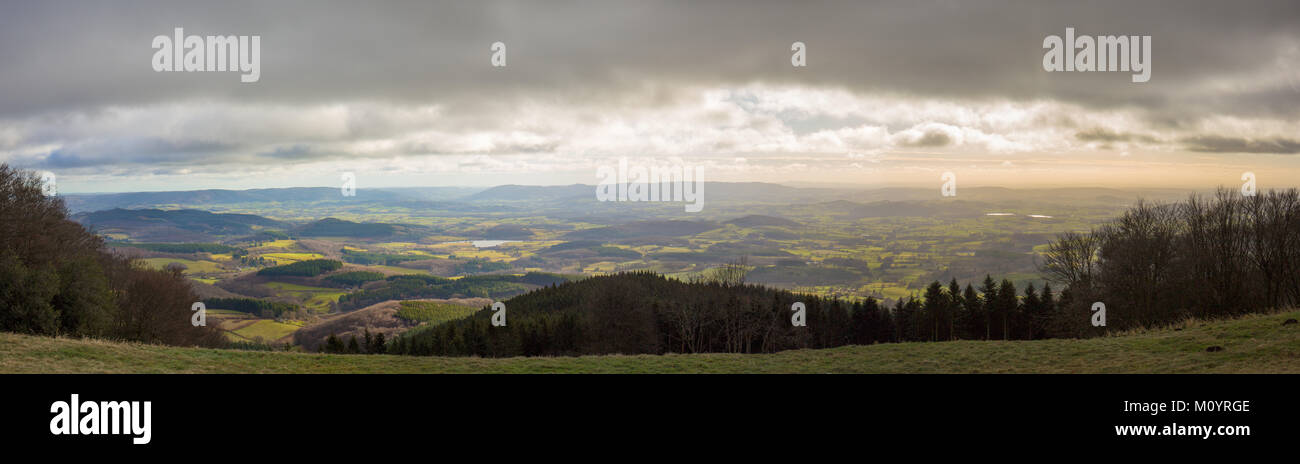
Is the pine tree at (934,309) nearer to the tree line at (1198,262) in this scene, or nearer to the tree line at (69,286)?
the tree line at (1198,262)

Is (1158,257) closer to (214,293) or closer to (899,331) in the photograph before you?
(899,331)

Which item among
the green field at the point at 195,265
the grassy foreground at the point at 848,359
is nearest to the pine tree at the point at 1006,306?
the grassy foreground at the point at 848,359

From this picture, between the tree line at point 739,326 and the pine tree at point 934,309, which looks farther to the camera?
the pine tree at point 934,309

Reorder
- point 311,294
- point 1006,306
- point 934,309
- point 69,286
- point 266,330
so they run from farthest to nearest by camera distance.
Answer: point 311,294
point 266,330
point 934,309
point 1006,306
point 69,286

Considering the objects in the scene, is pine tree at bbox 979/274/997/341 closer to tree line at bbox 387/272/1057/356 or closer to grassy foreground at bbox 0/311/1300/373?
tree line at bbox 387/272/1057/356

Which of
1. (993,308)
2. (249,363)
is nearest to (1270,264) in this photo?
(993,308)

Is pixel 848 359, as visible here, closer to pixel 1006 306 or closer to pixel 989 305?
pixel 989 305

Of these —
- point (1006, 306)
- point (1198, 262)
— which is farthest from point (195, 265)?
point (1198, 262)

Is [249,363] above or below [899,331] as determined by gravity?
above
